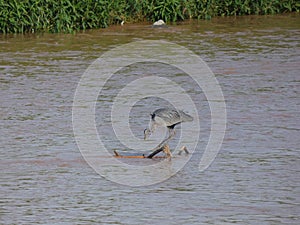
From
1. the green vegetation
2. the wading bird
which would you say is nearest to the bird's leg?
the wading bird

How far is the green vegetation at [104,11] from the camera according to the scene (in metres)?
14.8

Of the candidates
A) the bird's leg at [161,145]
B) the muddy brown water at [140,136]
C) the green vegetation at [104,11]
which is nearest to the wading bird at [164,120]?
the bird's leg at [161,145]

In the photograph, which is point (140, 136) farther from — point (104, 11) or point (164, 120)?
point (104, 11)

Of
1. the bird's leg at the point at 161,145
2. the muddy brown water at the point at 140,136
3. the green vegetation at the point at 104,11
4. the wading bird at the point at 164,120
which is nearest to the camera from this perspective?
the muddy brown water at the point at 140,136

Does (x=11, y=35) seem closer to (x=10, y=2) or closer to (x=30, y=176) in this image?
(x=10, y=2)

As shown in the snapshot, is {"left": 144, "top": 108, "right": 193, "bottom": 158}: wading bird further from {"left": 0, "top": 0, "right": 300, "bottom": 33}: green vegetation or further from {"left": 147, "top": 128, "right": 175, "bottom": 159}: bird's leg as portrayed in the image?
{"left": 0, "top": 0, "right": 300, "bottom": 33}: green vegetation

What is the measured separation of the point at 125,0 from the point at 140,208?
1022 centimetres

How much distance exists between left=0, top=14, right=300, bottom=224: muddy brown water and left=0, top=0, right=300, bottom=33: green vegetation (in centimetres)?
61

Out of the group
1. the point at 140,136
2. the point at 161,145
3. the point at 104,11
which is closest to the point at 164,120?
the point at 161,145

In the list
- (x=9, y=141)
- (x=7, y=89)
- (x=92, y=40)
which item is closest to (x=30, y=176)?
(x=9, y=141)

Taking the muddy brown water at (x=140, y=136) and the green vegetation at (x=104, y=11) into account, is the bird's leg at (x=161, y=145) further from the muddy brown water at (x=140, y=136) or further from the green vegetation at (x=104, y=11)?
the green vegetation at (x=104, y=11)

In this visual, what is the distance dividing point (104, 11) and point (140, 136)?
293 inches

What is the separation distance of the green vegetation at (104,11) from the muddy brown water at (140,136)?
0.61 metres

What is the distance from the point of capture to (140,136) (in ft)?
27.6
